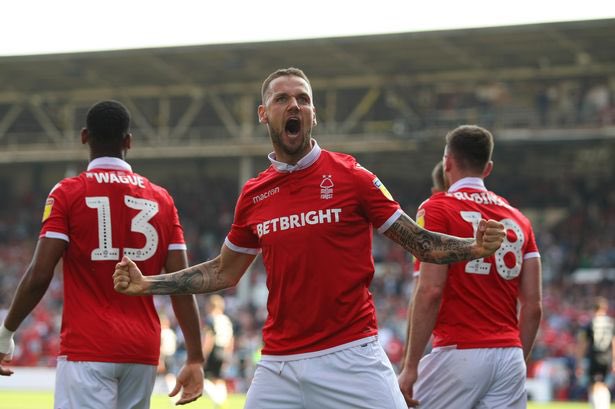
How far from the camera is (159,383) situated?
25953mm

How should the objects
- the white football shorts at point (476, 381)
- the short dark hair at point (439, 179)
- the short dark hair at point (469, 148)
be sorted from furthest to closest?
the short dark hair at point (439, 179)
the short dark hair at point (469, 148)
the white football shorts at point (476, 381)

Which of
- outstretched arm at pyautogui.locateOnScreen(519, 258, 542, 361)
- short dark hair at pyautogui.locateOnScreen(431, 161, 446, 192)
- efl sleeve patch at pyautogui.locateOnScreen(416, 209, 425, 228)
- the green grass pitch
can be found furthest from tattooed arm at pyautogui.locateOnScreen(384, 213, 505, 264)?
the green grass pitch

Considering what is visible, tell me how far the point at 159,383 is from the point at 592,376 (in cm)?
1138

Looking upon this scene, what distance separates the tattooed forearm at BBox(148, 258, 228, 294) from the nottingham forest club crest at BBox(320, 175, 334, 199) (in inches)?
31.5

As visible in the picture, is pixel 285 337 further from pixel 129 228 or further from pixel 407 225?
pixel 129 228

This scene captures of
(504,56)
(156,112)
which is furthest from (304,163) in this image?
(156,112)

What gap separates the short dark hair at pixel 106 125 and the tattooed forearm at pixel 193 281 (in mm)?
1131

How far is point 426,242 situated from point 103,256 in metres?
1.91

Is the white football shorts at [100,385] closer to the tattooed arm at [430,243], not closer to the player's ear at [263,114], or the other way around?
the player's ear at [263,114]

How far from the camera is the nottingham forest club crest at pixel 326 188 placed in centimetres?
519

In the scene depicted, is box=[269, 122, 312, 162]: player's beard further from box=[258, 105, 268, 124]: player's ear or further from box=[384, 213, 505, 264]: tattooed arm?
box=[384, 213, 505, 264]: tattooed arm

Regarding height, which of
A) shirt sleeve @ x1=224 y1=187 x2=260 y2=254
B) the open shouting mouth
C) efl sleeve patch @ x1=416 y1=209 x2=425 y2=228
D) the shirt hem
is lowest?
the shirt hem

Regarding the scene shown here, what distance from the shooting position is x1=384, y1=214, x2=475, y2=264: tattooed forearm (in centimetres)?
514

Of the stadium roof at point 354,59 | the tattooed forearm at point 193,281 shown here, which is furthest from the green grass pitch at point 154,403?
the tattooed forearm at point 193,281
